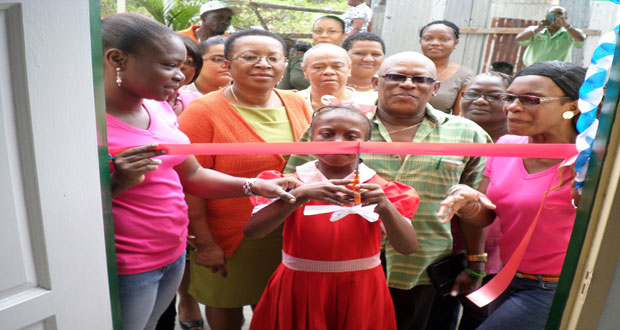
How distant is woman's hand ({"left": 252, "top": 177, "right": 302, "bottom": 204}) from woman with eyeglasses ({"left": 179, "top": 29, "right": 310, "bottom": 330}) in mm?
596

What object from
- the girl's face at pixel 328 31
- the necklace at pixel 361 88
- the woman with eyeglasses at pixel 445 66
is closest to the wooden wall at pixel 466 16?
the girl's face at pixel 328 31

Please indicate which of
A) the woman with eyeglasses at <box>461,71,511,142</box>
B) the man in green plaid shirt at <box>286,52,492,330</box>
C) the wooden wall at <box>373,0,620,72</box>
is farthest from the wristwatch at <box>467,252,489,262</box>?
the wooden wall at <box>373,0,620,72</box>

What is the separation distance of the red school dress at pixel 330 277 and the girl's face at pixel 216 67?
1.79m

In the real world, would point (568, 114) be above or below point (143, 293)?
above

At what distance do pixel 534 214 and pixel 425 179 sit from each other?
53cm

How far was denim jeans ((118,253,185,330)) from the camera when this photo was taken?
1815 millimetres

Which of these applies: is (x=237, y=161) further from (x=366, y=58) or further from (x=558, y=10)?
(x=558, y=10)

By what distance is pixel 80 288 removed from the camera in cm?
147

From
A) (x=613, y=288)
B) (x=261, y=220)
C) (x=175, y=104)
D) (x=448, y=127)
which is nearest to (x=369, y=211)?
(x=261, y=220)

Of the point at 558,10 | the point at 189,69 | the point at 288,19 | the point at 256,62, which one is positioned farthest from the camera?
the point at 288,19

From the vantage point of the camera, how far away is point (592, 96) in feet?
4.98

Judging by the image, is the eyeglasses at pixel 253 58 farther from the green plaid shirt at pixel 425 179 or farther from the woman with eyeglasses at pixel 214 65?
the woman with eyeglasses at pixel 214 65

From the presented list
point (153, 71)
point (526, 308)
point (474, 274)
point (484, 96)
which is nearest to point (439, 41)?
point (484, 96)

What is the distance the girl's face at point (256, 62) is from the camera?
8.50 ft
